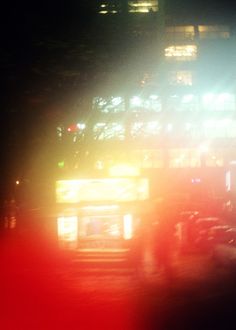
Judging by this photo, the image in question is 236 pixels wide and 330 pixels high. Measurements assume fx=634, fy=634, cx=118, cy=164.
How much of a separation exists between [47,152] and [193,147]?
6432 cm

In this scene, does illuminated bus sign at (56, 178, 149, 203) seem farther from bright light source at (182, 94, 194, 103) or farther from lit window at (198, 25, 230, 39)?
lit window at (198, 25, 230, 39)

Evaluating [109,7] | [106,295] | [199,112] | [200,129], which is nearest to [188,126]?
[200,129]

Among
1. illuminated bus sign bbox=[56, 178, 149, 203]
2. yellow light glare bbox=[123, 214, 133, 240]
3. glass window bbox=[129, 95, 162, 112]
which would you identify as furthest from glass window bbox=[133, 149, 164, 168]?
yellow light glare bbox=[123, 214, 133, 240]

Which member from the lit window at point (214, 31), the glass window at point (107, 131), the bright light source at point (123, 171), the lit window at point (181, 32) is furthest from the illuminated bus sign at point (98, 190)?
the lit window at point (214, 31)

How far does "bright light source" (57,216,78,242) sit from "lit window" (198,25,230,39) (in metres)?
69.2

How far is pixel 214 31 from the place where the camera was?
8450 centimetres

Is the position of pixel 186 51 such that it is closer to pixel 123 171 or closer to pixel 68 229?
pixel 123 171

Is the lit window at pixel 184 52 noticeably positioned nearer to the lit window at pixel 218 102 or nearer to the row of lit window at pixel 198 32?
the row of lit window at pixel 198 32

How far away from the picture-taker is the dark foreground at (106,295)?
1017 centimetres

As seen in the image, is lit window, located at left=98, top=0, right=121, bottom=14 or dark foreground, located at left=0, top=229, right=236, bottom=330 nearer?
dark foreground, located at left=0, top=229, right=236, bottom=330

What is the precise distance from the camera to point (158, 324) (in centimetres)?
999

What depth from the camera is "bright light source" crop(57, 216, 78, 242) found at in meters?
18.4

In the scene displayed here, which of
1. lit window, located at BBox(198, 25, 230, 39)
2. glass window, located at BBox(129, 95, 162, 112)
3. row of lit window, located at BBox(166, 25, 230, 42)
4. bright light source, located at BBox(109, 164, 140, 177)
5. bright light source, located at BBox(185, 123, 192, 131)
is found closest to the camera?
bright light source, located at BBox(109, 164, 140, 177)

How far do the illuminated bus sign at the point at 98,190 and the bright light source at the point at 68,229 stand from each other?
0.64 metres
